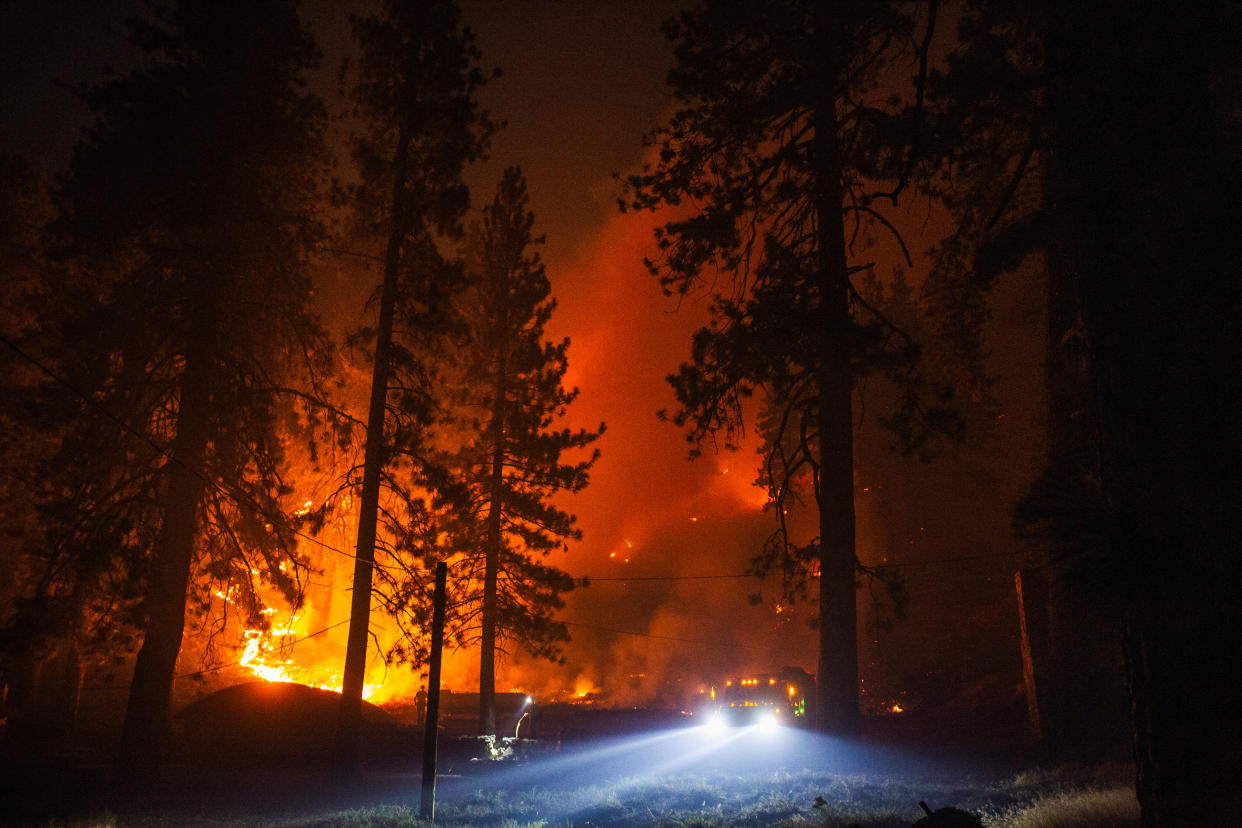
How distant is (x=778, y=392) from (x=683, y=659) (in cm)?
5185

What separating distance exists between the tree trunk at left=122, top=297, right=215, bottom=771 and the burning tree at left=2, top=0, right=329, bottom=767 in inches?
1.5

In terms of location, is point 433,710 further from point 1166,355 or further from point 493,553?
point 1166,355

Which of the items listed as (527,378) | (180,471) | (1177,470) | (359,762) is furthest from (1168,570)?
(527,378)

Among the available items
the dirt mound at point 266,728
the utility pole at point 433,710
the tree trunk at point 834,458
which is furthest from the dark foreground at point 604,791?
the tree trunk at point 834,458

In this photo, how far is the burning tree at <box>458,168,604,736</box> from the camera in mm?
26547

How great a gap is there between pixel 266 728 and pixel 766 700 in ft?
68.7

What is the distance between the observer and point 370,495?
1838 centimetres

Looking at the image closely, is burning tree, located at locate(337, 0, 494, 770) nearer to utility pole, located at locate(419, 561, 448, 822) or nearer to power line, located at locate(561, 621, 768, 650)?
utility pole, located at locate(419, 561, 448, 822)

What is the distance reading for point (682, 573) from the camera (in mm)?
81500

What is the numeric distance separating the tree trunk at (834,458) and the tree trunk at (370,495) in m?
11.0

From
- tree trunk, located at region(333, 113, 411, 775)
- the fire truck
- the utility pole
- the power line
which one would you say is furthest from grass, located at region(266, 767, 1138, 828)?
the power line

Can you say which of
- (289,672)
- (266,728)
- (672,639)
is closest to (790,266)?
(266,728)

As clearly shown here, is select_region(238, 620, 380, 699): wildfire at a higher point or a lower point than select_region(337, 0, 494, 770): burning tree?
lower

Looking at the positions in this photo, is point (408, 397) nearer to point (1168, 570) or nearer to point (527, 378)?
point (527, 378)
